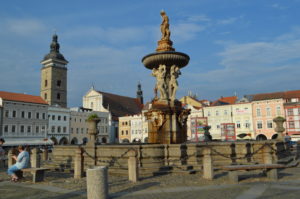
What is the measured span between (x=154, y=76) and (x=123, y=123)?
56.0 metres

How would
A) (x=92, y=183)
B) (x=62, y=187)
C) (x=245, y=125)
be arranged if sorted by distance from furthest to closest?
1. (x=245, y=125)
2. (x=62, y=187)
3. (x=92, y=183)

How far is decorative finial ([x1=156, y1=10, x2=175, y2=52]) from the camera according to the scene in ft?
55.5

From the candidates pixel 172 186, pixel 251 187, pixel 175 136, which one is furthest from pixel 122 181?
pixel 175 136

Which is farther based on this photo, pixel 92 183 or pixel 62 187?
pixel 62 187

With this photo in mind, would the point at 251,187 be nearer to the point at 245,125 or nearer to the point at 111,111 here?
the point at 245,125

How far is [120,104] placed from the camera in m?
83.4

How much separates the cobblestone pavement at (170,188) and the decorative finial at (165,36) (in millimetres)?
8813

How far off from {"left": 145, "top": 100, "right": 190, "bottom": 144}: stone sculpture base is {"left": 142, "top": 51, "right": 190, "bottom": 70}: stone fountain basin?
2.40 meters

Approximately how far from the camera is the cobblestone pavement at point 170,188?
7.33 meters

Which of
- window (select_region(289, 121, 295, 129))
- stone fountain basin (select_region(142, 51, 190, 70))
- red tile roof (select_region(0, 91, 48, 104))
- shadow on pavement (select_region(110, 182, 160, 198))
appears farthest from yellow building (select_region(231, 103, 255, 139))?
shadow on pavement (select_region(110, 182, 160, 198))

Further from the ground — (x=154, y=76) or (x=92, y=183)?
(x=154, y=76)

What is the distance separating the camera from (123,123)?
7144 centimetres

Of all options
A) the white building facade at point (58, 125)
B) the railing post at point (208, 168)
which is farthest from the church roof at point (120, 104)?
the railing post at point (208, 168)

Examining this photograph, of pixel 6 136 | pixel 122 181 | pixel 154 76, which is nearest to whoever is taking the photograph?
pixel 122 181
